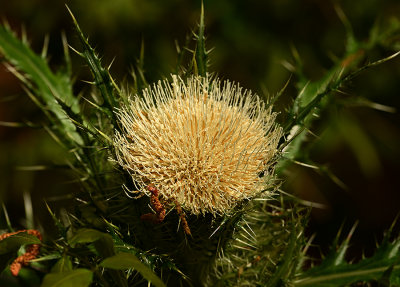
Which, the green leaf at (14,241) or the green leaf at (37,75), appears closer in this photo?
the green leaf at (14,241)

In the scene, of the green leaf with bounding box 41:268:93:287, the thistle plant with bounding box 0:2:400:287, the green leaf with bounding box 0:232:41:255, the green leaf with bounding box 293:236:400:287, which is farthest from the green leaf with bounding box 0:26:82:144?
the green leaf with bounding box 293:236:400:287

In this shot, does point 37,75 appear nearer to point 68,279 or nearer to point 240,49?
point 68,279

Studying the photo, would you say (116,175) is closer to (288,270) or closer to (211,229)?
(211,229)

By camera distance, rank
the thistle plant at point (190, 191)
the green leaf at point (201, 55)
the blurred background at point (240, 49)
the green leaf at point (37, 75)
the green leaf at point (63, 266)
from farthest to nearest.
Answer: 1. the blurred background at point (240, 49)
2. the green leaf at point (37, 75)
3. the green leaf at point (201, 55)
4. the thistle plant at point (190, 191)
5. the green leaf at point (63, 266)

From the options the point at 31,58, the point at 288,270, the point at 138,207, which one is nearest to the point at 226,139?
the point at 138,207

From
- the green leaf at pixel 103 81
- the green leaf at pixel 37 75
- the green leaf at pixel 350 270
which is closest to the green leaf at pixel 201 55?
the green leaf at pixel 103 81

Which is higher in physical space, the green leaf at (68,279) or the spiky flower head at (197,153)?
the spiky flower head at (197,153)

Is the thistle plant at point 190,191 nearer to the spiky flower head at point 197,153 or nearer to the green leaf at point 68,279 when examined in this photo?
the spiky flower head at point 197,153
